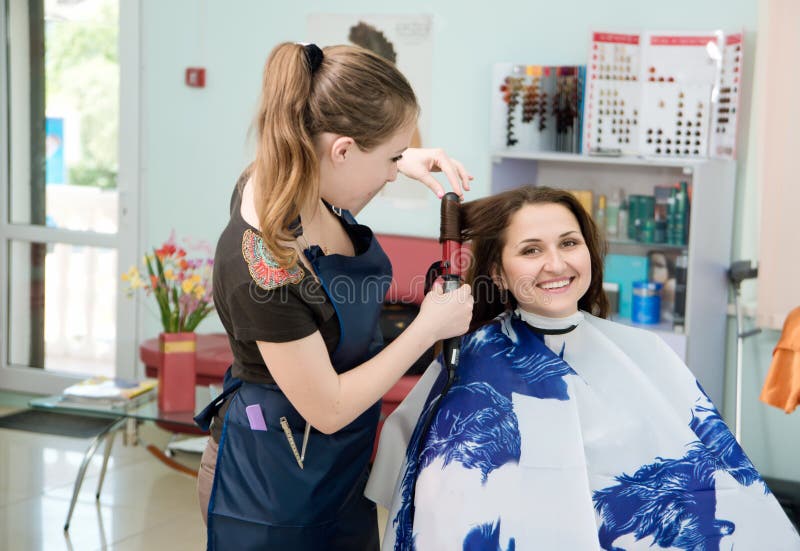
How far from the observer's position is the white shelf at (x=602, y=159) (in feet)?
11.4

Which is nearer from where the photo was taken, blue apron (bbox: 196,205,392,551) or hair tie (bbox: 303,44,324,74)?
hair tie (bbox: 303,44,324,74)

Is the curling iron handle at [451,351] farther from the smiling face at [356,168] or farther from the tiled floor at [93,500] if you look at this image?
the tiled floor at [93,500]

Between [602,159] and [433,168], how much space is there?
1.91 meters

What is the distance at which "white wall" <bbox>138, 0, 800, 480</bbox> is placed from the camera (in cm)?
377

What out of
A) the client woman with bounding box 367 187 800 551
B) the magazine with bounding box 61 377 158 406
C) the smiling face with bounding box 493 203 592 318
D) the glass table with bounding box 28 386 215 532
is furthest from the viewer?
the magazine with bounding box 61 377 158 406

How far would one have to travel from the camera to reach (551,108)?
3.84 metres

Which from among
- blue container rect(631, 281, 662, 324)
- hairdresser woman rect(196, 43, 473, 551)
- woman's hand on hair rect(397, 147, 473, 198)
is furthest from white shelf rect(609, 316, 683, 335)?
hairdresser woman rect(196, 43, 473, 551)

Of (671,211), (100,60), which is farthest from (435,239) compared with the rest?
(100,60)

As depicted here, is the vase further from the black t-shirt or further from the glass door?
the black t-shirt

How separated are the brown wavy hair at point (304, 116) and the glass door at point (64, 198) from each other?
3.58 metres

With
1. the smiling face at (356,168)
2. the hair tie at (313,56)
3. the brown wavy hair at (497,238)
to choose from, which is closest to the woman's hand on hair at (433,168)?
the brown wavy hair at (497,238)

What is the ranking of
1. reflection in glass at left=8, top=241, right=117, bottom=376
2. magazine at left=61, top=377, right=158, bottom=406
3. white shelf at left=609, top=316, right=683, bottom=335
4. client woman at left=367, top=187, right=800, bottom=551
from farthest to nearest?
1. reflection in glass at left=8, top=241, right=117, bottom=376
2. white shelf at left=609, top=316, right=683, bottom=335
3. magazine at left=61, top=377, right=158, bottom=406
4. client woman at left=367, top=187, right=800, bottom=551

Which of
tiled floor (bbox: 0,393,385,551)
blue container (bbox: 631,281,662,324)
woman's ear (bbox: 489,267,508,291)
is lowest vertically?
tiled floor (bbox: 0,393,385,551)

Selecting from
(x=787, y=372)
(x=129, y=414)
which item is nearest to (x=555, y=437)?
(x=787, y=372)
